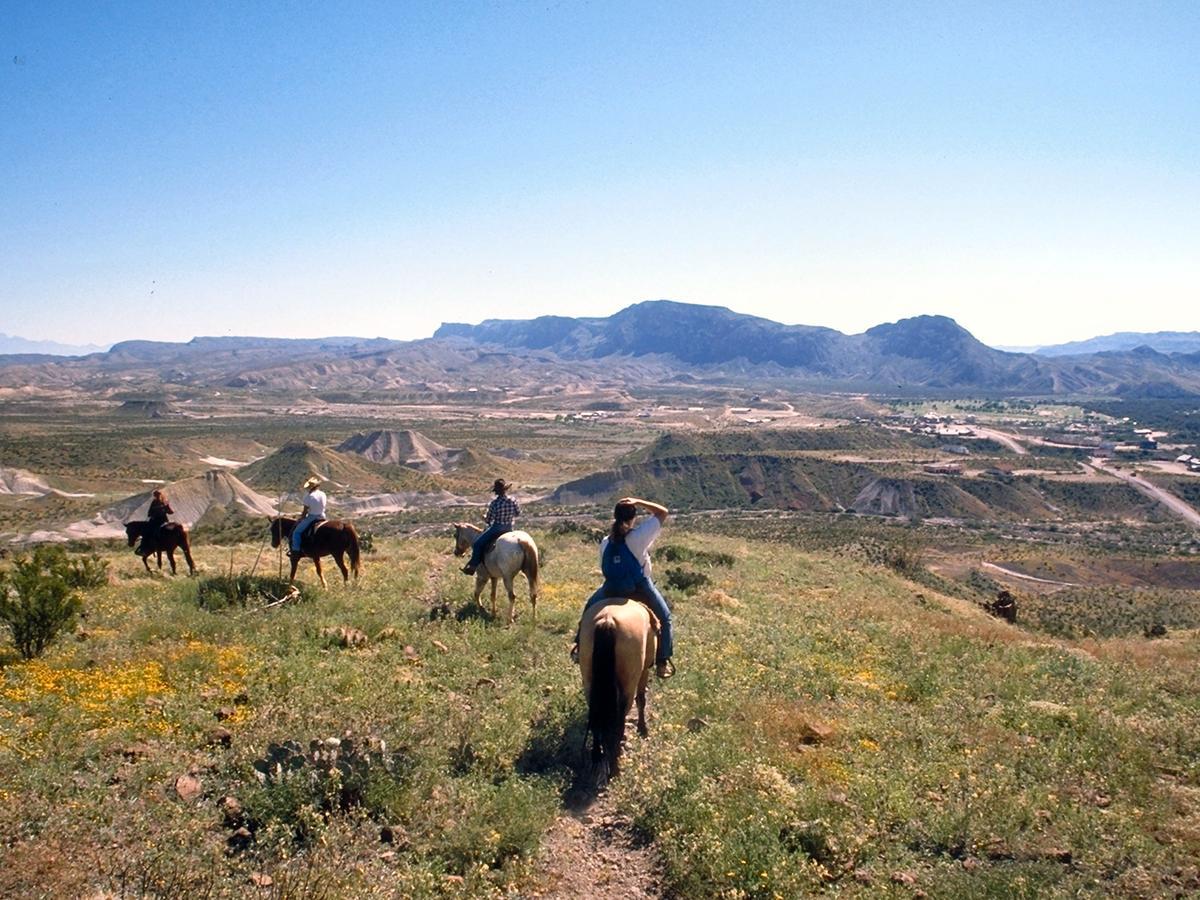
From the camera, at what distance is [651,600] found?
8.61 m

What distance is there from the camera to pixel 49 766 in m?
6.11

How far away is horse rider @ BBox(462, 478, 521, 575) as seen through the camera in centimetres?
1270

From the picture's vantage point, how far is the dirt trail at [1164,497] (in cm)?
7369

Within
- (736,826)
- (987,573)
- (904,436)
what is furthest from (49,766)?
(904,436)

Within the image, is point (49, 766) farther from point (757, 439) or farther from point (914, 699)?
point (757, 439)

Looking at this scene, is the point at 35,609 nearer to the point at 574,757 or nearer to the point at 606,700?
the point at 574,757

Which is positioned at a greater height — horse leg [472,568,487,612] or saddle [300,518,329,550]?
saddle [300,518,329,550]

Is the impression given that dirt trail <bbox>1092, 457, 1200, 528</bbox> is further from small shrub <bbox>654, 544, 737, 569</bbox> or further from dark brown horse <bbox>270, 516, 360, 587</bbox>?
dark brown horse <bbox>270, 516, 360, 587</bbox>

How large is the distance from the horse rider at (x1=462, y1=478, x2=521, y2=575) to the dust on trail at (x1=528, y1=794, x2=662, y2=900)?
6.39 m

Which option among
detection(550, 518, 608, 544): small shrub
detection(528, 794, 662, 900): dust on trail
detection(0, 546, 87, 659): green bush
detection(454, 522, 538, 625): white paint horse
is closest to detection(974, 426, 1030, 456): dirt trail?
detection(550, 518, 608, 544): small shrub

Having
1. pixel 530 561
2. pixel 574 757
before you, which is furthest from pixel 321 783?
pixel 530 561

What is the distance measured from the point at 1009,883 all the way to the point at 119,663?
9.66 metres

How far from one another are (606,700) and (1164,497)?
3789 inches

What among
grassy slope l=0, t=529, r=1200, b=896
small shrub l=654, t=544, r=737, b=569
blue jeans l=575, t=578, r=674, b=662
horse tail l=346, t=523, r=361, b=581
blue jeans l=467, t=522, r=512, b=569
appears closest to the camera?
grassy slope l=0, t=529, r=1200, b=896
